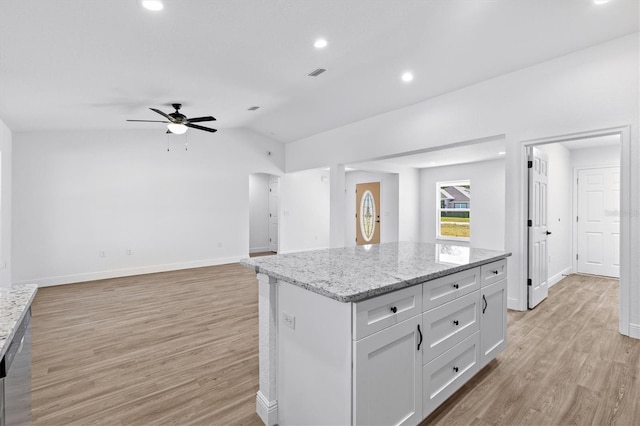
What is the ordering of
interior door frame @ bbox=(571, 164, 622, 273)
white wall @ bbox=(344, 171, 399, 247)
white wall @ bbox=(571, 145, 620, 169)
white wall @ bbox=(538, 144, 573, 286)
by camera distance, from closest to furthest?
white wall @ bbox=(538, 144, 573, 286), white wall @ bbox=(571, 145, 620, 169), interior door frame @ bbox=(571, 164, 622, 273), white wall @ bbox=(344, 171, 399, 247)

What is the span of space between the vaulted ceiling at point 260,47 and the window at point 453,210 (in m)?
4.00

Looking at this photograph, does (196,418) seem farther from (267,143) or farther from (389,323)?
(267,143)

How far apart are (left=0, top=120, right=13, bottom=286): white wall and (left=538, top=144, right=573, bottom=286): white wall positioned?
7.84m

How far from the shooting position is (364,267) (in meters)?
1.91

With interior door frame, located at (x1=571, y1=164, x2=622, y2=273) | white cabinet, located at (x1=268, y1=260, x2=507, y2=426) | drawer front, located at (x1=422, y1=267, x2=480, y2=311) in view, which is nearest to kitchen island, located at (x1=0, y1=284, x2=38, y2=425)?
white cabinet, located at (x1=268, y1=260, x2=507, y2=426)

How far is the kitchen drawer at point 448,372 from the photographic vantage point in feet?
5.84

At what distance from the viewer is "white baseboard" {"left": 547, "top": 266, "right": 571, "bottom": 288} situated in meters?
5.18

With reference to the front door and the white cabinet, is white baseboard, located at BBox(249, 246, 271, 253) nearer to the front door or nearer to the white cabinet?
the front door

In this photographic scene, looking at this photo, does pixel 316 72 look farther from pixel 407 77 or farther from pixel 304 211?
pixel 304 211

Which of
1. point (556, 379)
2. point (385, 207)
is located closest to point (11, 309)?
point (556, 379)

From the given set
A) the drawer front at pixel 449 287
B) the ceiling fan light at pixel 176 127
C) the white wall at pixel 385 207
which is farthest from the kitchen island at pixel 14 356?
the white wall at pixel 385 207

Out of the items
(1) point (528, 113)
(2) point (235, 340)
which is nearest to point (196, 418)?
(2) point (235, 340)

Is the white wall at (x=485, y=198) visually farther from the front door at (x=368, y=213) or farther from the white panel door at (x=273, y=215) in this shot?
the white panel door at (x=273, y=215)

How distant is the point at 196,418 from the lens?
1.91 meters
